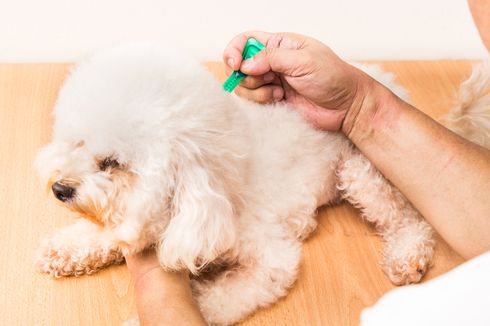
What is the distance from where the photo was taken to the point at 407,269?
1.02m

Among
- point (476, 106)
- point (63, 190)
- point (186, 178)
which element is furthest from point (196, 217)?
point (476, 106)

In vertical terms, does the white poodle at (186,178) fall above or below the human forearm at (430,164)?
below

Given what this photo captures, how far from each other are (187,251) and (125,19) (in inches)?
33.4

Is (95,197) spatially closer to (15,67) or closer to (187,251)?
(187,251)

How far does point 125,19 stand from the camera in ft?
4.90

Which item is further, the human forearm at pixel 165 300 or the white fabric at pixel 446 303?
the human forearm at pixel 165 300

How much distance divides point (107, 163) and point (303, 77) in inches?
13.8

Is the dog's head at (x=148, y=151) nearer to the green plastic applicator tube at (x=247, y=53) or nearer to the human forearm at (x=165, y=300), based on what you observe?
the human forearm at (x=165, y=300)

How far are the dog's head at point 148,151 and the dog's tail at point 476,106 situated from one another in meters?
0.49

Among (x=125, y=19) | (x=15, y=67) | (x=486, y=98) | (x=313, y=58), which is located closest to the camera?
(x=313, y=58)

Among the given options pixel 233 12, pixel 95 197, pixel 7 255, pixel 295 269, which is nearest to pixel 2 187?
pixel 7 255

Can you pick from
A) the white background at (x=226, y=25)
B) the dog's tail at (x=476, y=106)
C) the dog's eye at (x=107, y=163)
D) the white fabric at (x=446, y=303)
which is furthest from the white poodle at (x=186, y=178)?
the white background at (x=226, y=25)

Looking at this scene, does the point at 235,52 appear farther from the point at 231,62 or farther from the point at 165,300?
the point at 165,300

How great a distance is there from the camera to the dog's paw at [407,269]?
102 centimetres
